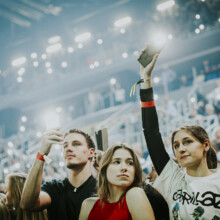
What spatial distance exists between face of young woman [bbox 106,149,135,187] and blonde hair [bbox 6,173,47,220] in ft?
3.77

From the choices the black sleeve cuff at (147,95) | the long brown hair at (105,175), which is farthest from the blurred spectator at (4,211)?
the black sleeve cuff at (147,95)

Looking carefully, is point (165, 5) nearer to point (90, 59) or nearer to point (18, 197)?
point (90, 59)

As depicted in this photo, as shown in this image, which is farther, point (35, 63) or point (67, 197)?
point (35, 63)

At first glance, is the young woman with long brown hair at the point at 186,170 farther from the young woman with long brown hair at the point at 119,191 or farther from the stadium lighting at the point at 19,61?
the stadium lighting at the point at 19,61

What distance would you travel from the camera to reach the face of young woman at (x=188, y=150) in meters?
2.05

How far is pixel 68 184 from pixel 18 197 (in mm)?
665

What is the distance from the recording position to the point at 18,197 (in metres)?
2.91

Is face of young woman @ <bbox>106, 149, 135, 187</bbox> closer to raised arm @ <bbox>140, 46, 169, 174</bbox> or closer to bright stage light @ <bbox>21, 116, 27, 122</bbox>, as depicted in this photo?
raised arm @ <bbox>140, 46, 169, 174</bbox>

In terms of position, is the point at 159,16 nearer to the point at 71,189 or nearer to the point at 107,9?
the point at 107,9

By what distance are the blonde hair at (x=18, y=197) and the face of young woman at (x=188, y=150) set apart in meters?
1.65

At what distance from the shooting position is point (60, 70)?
52.5 ft

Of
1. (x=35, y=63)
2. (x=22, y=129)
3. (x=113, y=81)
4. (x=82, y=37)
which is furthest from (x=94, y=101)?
(x=22, y=129)

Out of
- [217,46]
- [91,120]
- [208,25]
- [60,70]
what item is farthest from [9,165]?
[217,46]

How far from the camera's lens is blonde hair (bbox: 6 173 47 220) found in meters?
2.78
